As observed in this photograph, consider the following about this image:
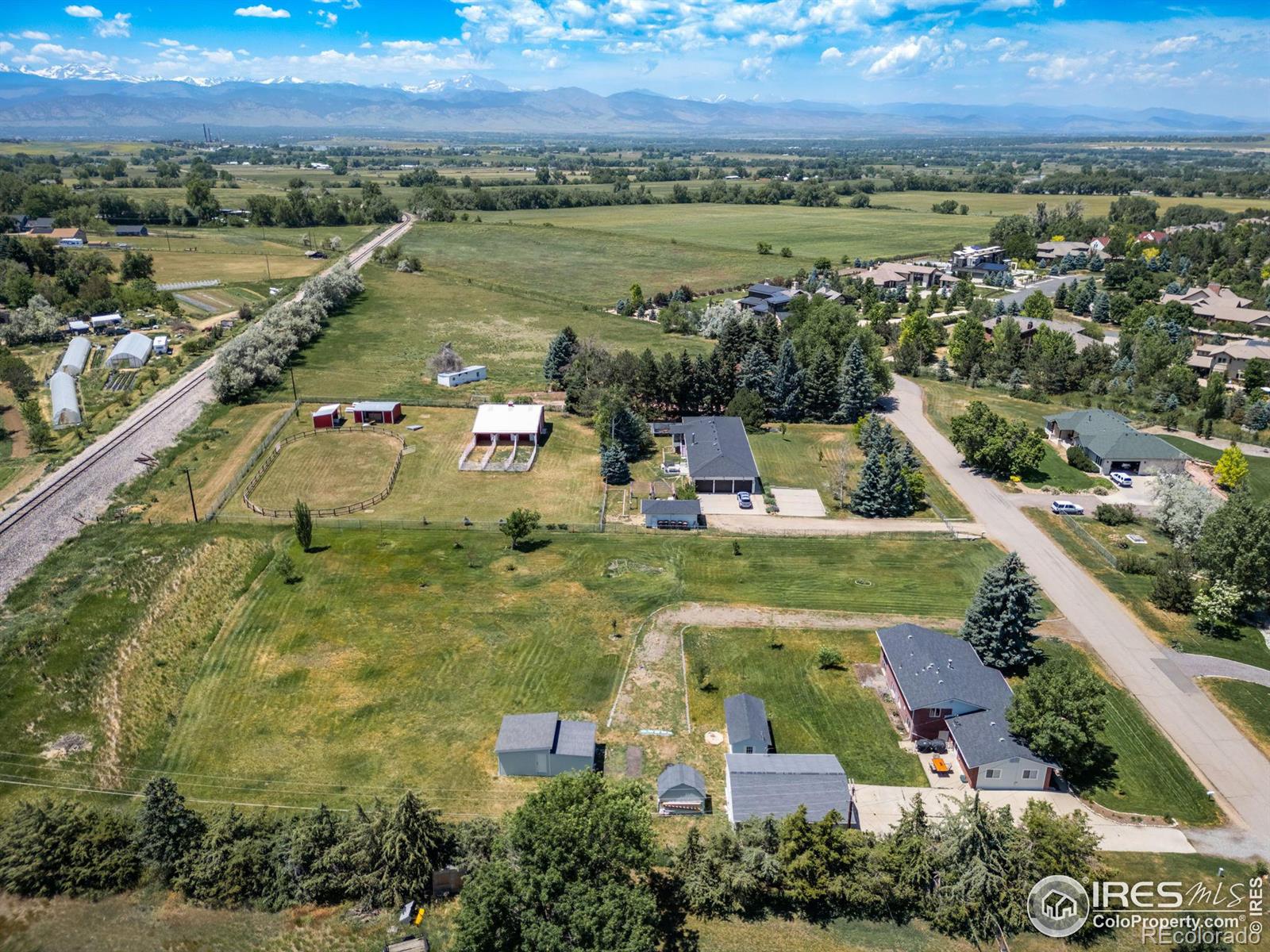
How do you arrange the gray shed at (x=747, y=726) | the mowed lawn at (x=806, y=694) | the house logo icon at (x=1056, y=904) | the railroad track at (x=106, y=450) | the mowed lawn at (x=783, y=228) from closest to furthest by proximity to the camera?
the house logo icon at (x=1056, y=904), the gray shed at (x=747, y=726), the mowed lawn at (x=806, y=694), the railroad track at (x=106, y=450), the mowed lawn at (x=783, y=228)

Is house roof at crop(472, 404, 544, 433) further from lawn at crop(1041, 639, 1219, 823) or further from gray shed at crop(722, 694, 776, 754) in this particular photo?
lawn at crop(1041, 639, 1219, 823)

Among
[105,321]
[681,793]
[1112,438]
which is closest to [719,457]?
[1112,438]

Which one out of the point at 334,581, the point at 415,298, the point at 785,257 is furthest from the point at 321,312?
the point at 785,257

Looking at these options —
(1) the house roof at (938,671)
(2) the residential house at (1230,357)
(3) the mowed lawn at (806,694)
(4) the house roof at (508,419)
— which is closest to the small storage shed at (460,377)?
(4) the house roof at (508,419)

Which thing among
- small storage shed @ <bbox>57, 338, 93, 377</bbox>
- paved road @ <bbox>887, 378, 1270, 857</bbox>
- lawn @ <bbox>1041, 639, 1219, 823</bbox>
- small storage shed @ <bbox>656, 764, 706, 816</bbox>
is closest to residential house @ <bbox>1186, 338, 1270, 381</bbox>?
paved road @ <bbox>887, 378, 1270, 857</bbox>

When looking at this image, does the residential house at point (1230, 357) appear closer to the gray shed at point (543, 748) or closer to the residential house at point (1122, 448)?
the residential house at point (1122, 448)

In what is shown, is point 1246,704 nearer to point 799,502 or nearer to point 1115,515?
point 1115,515
